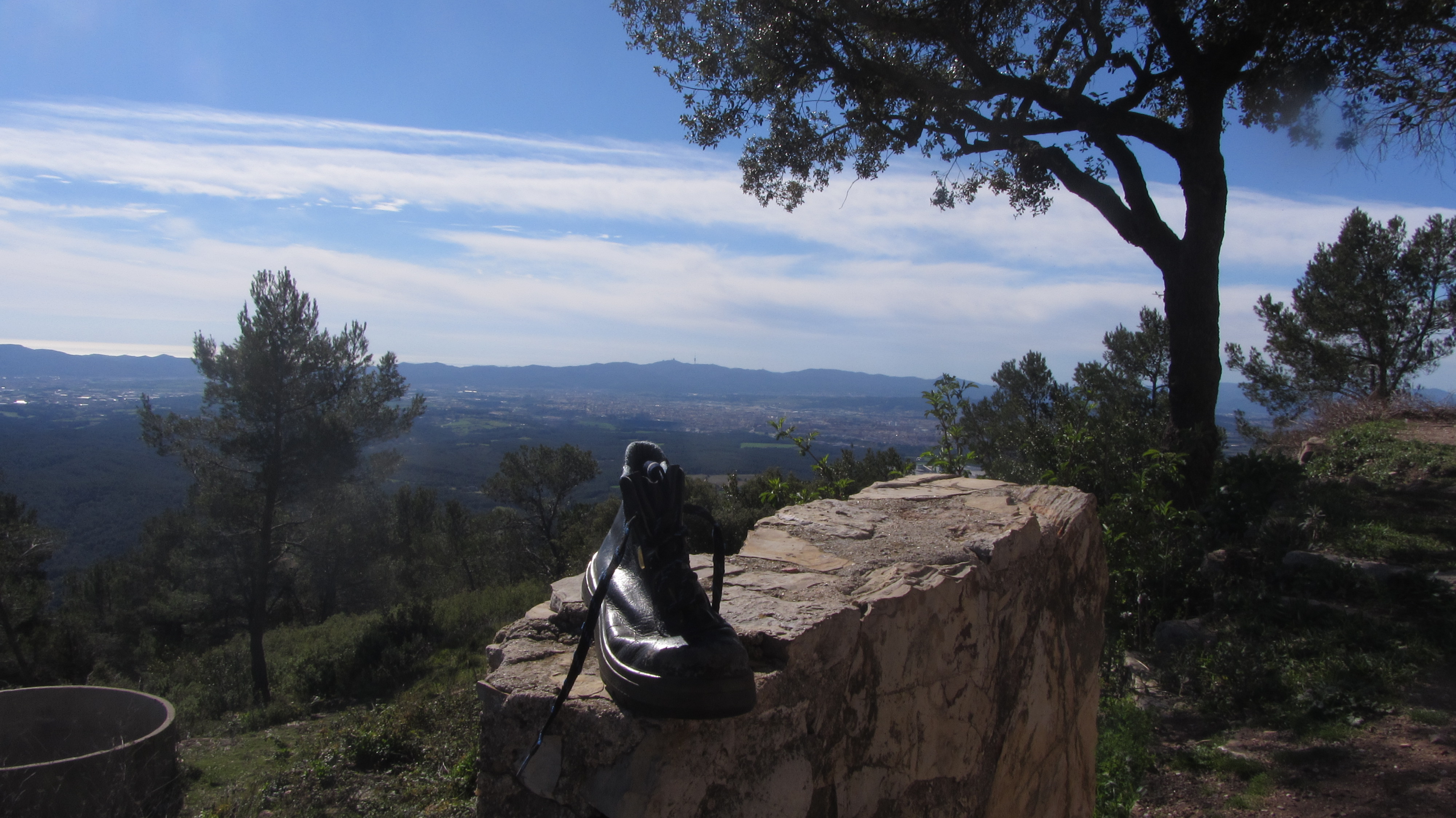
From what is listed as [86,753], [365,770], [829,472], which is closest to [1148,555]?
[829,472]

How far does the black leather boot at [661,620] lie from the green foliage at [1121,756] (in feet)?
9.86

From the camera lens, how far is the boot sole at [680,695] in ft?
4.75

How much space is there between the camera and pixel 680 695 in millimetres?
1444

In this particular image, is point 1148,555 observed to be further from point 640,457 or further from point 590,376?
point 590,376

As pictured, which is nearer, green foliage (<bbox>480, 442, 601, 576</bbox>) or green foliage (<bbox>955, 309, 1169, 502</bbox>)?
green foliage (<bbox>955, 309, 1169, 502</bbox>)

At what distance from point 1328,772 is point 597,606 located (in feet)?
12.8

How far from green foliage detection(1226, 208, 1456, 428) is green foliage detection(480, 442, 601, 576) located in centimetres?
2026

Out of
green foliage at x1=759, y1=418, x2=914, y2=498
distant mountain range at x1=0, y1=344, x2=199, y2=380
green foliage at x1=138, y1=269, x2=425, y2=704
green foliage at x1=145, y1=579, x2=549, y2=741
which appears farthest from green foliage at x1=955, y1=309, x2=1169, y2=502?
distant mountain range at x1=0, y1=344, x2=199, y2=380

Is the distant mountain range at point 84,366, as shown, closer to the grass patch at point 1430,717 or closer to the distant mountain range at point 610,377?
the distant mountain range at point 610,377

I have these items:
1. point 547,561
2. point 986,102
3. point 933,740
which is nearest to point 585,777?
point 933,740

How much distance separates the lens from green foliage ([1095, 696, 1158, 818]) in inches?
144

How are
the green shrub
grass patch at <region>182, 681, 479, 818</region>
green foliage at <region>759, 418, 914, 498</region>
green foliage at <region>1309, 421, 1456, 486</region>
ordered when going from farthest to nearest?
the green shrub
green foliage at <region>1309, 421, 1456, 486</region>
grass patch at <region>182, 681, 479, 818</region>
green foliage at <region>759, 418, 914, 498</region>

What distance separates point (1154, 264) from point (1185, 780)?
508 cm

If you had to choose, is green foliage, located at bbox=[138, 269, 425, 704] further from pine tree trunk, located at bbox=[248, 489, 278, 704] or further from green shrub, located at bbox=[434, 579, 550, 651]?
green shrub, located at bbox=[434, 579, 550, 651]
